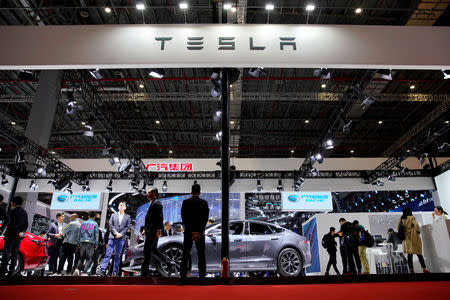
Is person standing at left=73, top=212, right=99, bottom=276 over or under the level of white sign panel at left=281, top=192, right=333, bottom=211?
under

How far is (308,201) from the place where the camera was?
15.2m

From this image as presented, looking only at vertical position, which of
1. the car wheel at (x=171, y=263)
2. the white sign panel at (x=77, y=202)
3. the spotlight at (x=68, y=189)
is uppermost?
the spotlight at (x=68, y=189)

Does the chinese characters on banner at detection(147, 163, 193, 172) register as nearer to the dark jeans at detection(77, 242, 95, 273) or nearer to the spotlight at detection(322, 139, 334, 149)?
the spotlight at detection(322, 139, 334, 149)

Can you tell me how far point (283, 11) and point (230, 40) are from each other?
13.9 feet

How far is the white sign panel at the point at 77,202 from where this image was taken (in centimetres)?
→ 1570

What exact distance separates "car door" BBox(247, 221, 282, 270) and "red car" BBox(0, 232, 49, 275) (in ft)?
15.7

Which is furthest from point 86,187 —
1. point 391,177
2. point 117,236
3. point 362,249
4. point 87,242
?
point 391,177

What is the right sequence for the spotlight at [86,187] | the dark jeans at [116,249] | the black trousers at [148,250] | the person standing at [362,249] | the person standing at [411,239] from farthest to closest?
1. the spotlight at [86,187]
2. the person standing at [362,249]
3. the person standing at [411,239]
4. the dark jeans at [116,249]
5. the black trousers at [148,250]

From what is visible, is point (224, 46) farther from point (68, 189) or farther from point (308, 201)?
point (68, 189)

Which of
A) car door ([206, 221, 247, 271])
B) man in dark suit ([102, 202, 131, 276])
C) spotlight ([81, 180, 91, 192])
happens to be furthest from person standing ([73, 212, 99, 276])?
spotlight ([81, 180, 91, 192])

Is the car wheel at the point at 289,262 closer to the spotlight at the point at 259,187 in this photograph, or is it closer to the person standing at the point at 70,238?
the person standing at the point at 70,238

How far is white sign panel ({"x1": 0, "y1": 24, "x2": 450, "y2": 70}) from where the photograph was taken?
583cm

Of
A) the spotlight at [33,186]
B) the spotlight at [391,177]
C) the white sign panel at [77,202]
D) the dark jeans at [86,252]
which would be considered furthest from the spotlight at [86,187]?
the spotlight at [391,177]

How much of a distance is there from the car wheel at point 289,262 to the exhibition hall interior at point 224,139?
0.04 metres
